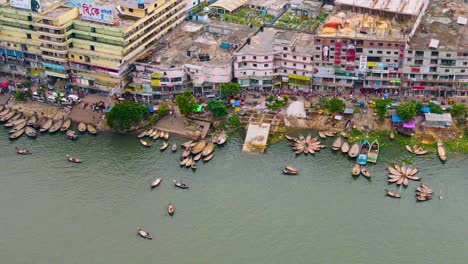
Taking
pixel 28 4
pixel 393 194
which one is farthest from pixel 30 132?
pixel 393 194

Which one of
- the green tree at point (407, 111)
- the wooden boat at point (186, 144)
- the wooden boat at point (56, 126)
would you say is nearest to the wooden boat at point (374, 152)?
the green tree at point (407, 111)

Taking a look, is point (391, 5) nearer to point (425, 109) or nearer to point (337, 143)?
point (425, 109)

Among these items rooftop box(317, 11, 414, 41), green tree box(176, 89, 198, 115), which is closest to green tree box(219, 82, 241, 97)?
green tree box(176, 89, 198, 115)

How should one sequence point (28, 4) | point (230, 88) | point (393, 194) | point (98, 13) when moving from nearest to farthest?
1. point (393, 194)
2. point (230, 88)
3. point (98, 13)
4. point (28, 4)

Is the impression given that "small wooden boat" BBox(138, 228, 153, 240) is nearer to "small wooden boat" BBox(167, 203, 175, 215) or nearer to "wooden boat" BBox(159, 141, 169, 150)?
"small wooden boat" BBox(167, 203, 175, 215)

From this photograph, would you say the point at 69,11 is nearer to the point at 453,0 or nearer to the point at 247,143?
the point at 247,143

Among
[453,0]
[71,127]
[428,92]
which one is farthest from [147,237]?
[453,0]
